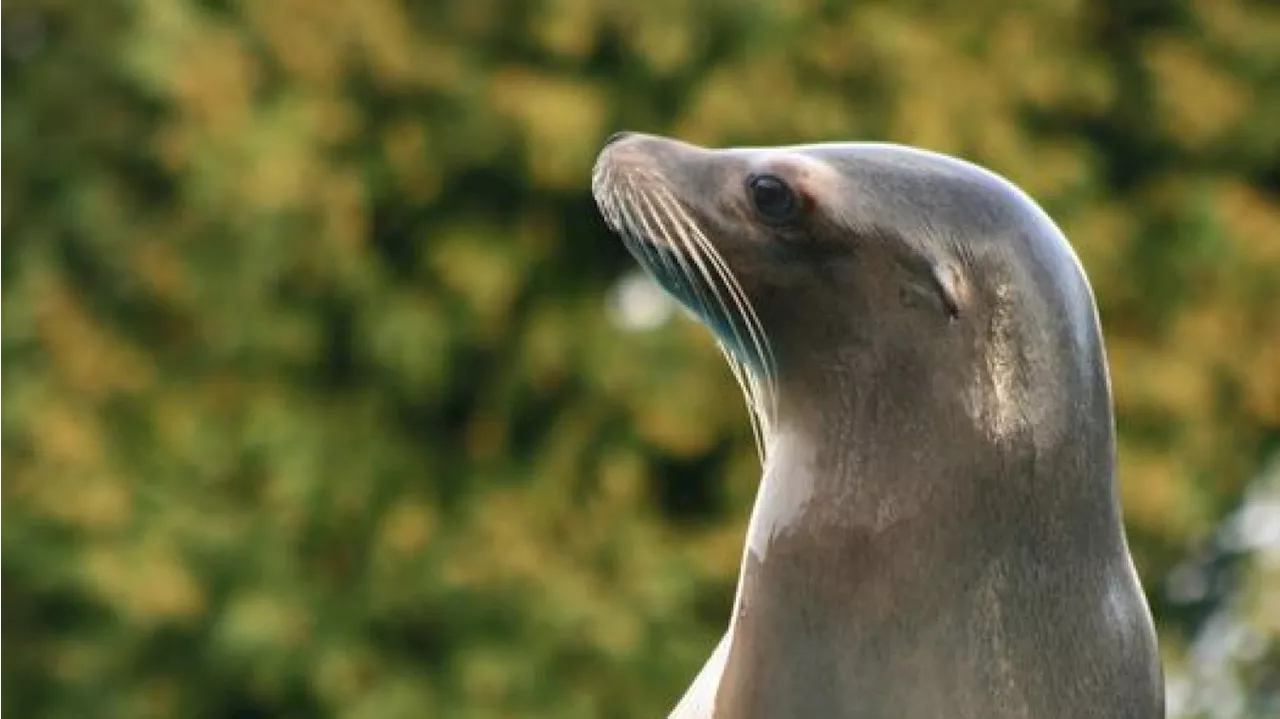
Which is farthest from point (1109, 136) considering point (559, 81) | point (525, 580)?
point (525, 580)

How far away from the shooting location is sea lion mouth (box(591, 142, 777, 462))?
11.7 feet

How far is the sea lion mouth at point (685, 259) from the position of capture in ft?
11.7

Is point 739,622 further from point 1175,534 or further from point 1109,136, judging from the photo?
point 1109,136

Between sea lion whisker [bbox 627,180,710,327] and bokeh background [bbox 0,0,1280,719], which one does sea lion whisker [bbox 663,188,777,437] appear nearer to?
sea lion whisker [bbox 627,180,710,327]

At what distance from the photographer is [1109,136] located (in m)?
11.6

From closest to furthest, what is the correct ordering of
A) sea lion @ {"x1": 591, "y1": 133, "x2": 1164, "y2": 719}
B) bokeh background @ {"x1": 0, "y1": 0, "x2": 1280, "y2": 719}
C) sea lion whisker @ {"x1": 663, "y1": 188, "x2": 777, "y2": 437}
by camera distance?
1. sea lion @ {"x1": 591, "y1": 133, "x2": 1164, "y2": 719}
2. sea lion whisker @ {"x1": 663, "y1": 188, "x2": 777, "y2": 437}
3. bokeh background @ {"x1": 0, "y1": 0, "x2": 1280, "y2": 719}

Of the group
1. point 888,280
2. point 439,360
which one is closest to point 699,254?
point 888,280

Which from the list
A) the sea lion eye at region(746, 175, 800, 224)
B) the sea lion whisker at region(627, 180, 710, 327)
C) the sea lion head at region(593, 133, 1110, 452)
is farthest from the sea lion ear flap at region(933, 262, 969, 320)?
the sea lion whisker at region(627, 180, 710, 327)

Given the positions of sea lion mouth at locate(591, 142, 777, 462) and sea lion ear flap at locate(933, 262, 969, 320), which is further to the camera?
sea lion mouth at locate(591, 142, 777, 462)

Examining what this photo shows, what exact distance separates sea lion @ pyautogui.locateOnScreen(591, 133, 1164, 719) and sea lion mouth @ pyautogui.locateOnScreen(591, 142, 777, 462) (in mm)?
39

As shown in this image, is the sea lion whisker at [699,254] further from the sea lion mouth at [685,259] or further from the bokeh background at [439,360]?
the bokeh background at [439,360]

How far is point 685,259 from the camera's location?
3607 mm

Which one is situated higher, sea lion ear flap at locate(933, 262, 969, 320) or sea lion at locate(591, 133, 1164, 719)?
sea lion ear flap at locate(933, 262, 969, 320)

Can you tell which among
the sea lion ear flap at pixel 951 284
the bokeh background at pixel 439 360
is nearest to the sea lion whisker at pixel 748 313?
the sea lion ear flap at pixel 951 284
